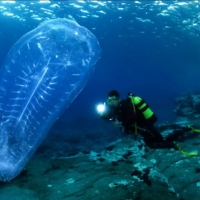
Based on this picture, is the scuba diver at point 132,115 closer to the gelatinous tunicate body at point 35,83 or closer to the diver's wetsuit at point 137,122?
the diver's wetsuit at point 137,122

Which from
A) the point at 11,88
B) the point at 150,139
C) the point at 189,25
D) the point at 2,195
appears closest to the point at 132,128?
the point at 150,139

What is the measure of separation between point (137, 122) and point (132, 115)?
1.66ft

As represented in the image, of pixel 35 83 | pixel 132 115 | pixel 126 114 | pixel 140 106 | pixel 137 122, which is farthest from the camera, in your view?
pixel 137 122

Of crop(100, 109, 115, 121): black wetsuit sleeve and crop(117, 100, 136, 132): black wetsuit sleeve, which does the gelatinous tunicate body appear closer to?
crop(100, 109, 115, 121): black wetsuit sleeve

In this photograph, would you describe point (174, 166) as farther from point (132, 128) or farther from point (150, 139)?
point (132, 128)

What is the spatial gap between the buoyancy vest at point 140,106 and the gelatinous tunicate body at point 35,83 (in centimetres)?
125

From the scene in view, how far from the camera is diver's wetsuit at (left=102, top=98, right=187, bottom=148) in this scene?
522 centimetres

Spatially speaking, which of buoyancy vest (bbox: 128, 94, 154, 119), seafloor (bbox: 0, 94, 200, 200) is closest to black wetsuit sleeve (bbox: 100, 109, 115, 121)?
buoyancy vest (bbox: 128, 94, 154, 119)

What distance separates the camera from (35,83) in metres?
4.71

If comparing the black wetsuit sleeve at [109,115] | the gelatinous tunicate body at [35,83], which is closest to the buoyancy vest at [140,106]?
the black wetsuit sleeve at [109,115]

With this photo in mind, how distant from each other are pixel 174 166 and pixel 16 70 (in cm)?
394

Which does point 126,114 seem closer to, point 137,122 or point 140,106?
point 140,106

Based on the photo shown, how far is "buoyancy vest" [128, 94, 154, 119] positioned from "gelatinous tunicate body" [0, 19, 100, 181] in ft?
4.10

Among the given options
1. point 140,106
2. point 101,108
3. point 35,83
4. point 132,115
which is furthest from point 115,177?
point 35,83
